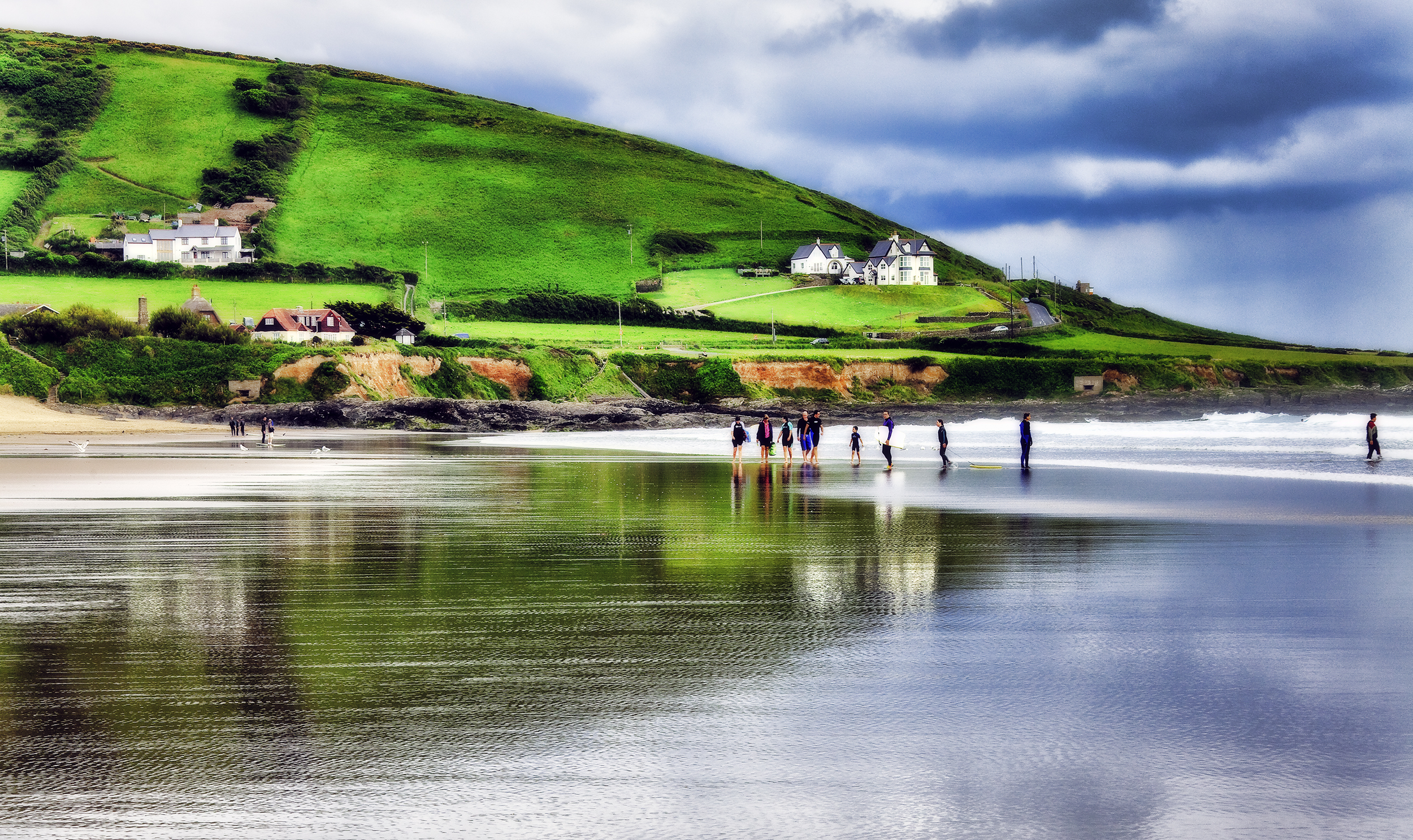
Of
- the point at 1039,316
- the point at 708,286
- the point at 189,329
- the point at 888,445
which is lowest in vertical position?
the point at 888,445

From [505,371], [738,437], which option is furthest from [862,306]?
[738,437]

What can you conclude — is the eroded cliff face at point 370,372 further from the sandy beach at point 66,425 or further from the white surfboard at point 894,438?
the white surfboard at point 894,438

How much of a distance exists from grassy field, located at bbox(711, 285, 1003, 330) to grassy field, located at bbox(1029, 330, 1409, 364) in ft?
39.4

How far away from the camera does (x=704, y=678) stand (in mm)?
8664

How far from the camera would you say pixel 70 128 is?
15900cm

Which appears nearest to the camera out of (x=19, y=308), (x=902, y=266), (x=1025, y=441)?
(x=1025, y=441)

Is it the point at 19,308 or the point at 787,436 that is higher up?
the point at 19,308

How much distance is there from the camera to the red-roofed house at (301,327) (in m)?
93.8

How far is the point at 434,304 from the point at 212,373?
1758 inches

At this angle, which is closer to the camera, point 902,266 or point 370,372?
point 370,372

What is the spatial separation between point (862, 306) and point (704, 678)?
387ft

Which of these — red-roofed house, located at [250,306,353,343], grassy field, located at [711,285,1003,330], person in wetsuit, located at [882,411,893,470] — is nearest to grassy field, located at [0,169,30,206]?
red-roofed house, located at [250,306,353,343]

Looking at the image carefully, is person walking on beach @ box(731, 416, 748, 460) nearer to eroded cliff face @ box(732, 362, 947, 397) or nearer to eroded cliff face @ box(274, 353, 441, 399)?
eroded cliff face @ box(274, 353, 441, 399)

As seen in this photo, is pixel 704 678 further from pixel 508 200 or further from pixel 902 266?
pixel 508 200
